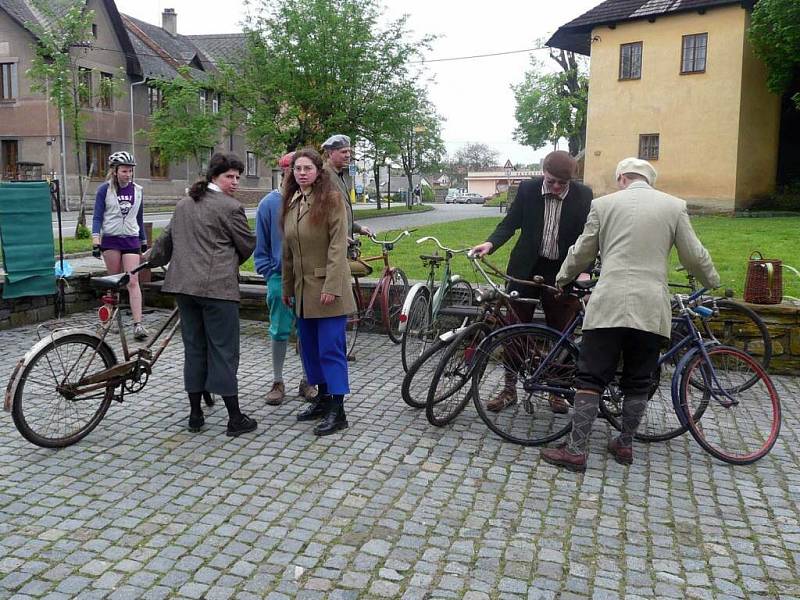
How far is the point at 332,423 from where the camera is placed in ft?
18.6

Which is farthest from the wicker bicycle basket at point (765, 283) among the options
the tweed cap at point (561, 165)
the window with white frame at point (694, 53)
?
the window with white frame at point (694, 53)

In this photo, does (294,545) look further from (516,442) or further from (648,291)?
(648,291)

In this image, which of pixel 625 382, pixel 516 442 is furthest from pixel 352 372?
pixel 625 382

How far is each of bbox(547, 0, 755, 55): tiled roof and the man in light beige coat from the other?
87.2ft

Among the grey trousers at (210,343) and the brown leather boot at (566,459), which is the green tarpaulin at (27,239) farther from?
the brown leather boot at (566,459)

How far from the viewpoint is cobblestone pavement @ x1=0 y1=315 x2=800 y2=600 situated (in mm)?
3586

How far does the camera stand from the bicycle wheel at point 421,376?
225 inches

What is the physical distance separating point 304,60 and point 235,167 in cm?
2561

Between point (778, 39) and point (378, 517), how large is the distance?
1037 inches

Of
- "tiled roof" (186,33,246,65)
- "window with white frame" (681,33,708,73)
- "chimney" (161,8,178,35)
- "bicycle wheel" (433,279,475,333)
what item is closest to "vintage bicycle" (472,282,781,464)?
"bicycle wheel" (433,279,475,333)

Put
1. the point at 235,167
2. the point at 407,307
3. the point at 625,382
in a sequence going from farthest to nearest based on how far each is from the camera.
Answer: the point at 407,307 < the point at 235,167 < the point at 625,382

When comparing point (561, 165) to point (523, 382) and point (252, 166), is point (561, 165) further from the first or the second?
point (252, 166)

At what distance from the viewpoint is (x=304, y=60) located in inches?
1176

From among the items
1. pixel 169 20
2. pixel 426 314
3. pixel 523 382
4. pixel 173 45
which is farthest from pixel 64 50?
pixel 169 20
